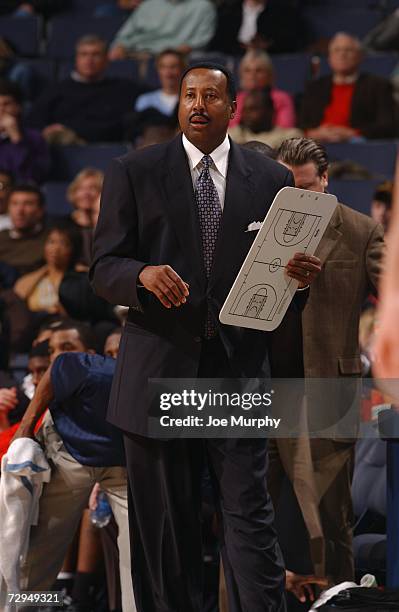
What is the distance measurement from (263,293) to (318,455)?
0.80m

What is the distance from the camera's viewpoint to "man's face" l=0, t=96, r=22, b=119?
6.45 m

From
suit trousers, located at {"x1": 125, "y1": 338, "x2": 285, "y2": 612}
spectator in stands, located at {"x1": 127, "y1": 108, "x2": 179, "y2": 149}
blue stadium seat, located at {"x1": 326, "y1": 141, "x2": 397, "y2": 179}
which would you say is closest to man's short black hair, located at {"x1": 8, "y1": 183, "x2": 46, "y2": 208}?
spectator in stands, located at {"x1": 127, "y1": 108, "x2": 179, "y2": 149}

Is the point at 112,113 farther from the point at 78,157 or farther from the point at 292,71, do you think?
the point at 292,71

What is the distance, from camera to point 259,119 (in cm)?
598

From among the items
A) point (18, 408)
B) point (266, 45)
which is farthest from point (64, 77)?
point (18, 408)

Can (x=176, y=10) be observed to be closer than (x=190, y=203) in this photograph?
No

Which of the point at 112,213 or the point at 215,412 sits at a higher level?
the point at 112,213

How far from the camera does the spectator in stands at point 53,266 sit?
545cm

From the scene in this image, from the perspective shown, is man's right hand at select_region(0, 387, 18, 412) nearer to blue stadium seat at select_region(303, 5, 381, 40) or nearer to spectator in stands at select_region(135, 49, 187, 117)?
spectator in stands at select_region(135, 49, 187, 117)

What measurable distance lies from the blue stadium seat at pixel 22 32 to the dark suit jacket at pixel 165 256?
5.39 meters

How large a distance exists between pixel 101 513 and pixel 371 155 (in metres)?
3.17

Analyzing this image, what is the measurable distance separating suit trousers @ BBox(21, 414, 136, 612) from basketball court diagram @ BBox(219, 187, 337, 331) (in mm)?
859

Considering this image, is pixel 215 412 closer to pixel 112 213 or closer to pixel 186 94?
pixel 112 213

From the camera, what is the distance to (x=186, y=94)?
2.57 m
